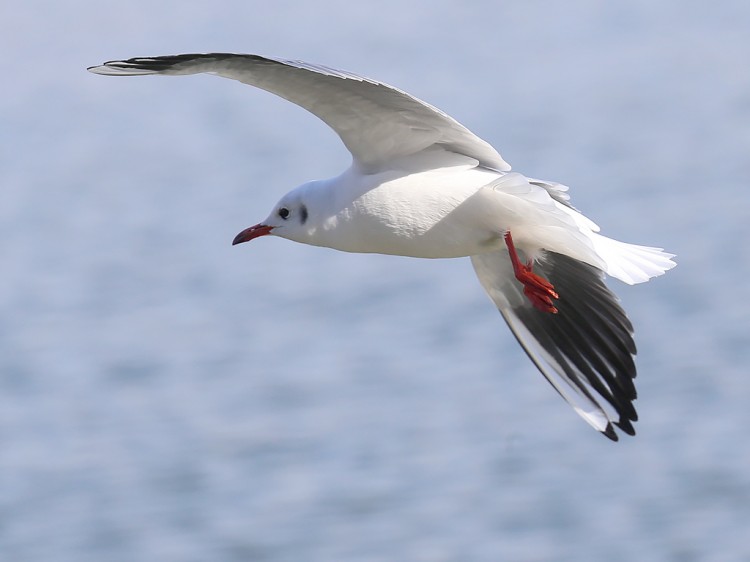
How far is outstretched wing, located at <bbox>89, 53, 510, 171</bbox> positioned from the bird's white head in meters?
0.26

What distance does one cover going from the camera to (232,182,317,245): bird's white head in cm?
632

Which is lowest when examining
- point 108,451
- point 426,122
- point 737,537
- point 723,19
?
point 737,537

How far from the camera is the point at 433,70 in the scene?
15148mm

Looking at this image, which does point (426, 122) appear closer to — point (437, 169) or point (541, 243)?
point (437, 169)

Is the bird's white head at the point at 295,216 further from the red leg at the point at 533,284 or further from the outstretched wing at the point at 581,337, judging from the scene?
the outstretched wing at the point at 581,337

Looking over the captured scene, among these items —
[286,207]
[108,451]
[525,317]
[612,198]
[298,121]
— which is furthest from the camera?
[298,121]

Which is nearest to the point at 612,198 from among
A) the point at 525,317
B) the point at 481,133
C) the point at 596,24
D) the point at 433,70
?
the point at 481,133

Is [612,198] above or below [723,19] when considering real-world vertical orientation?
below

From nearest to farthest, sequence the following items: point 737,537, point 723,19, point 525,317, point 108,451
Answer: point 525,317 → point 737,537 → point 108,451 → point 723,19

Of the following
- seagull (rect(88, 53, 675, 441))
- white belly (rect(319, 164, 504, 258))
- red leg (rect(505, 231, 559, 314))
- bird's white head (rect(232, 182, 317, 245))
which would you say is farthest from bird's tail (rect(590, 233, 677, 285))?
bird's white head (rect(232, 182, 317, 245))

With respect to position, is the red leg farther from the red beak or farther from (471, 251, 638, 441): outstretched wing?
the red beak

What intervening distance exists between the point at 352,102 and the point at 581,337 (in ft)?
5.99

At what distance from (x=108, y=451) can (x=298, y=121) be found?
454 centimetres

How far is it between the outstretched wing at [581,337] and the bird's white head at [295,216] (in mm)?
1172
